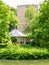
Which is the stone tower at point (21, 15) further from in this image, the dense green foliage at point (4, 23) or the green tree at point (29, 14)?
the dense green foliage at point (4, 23)

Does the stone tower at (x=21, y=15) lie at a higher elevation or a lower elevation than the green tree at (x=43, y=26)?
lower

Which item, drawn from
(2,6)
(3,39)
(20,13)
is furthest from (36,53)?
(20,13)

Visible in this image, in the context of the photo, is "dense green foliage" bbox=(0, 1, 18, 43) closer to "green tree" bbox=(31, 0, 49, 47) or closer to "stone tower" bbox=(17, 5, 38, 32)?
"green tree" bbox=(31, 0, 49, 47)

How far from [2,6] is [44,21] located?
237 inches

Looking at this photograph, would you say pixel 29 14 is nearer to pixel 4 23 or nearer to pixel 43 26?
pixel 4 23

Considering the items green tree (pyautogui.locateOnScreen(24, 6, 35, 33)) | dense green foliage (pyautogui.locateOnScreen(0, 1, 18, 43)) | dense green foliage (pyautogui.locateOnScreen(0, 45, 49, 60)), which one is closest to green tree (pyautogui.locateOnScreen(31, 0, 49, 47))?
dense green foliage (pyautogui.locateOnScreen(0, 1, 18, 43))

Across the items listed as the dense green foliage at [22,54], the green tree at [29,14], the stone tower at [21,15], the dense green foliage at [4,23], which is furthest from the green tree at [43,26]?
the stone tower at [21,15]

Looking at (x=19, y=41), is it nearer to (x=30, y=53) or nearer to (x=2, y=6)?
(x=2, y=6)

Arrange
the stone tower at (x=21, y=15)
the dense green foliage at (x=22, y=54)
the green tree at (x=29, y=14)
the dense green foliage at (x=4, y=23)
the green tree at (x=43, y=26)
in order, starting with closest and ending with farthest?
the dense green foliage at (x=22, y=54), the green tree at (x=43, y=26), the dense green foliage at (x=4, y=23), the green tree at (x=29, y=14), the stone tower at (x=21, y=15)

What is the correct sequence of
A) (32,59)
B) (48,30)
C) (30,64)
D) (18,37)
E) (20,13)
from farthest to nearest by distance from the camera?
(20,13) < (18,37) < (48,30) < (32,59) < (30,64)

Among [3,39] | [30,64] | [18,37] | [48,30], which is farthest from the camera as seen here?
[18,37]

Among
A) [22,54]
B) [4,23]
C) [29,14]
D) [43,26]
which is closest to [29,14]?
[29,14]

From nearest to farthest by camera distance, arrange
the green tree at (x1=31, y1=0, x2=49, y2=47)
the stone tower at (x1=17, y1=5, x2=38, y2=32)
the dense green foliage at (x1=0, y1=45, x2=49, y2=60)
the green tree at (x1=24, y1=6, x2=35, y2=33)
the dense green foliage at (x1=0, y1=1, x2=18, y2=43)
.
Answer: the dense green foliage at (x1=0, y1=45, x2=49, y2=60) → the green tree at (x1=31, y1=0, x2=49, y2=47) → the dense green foliage at (x1=0, y1=1, x2=18, y2=43) → the green tree at (x1=24, y1=6, x2=35, y2=33) → the stone tower at (x1=17, y1=5, x2=38, y2=32)

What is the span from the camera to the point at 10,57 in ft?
89.9
